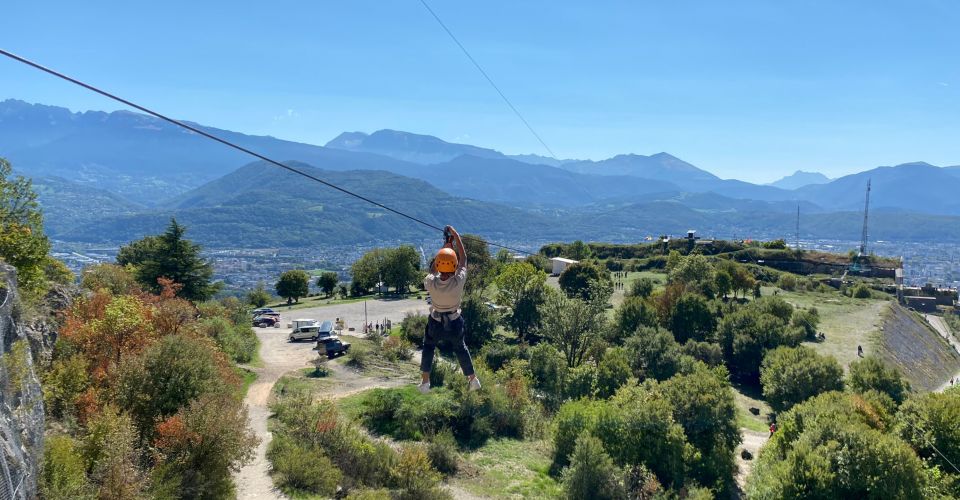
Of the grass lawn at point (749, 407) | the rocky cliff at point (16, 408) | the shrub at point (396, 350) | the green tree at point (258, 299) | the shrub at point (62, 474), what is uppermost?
the rocky cliff at point (16, 408)

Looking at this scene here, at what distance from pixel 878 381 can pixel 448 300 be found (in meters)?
33.0

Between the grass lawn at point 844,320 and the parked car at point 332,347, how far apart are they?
35.2m

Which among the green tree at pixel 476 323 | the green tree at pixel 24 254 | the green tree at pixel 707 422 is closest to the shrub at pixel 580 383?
the green tree at pixel 707 422

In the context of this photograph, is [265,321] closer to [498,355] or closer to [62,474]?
[498,355]

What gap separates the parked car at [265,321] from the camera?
49719mm

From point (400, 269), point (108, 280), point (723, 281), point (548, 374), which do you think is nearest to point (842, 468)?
point (548, 374)

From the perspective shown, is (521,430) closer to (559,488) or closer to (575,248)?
(559,488)

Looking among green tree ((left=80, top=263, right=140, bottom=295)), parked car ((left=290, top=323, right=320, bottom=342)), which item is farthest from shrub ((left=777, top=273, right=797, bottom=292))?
green tree ((left=80, top=263, right=140, bottom=295))

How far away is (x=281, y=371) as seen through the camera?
3269cm

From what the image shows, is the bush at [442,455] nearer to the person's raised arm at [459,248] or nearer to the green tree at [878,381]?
the person's raised arm at [459,248]

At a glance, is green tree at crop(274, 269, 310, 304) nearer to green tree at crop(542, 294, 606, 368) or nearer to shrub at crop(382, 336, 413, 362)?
shrub at crop(382, 336, 413, 362)

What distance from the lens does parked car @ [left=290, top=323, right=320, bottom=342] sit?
4219 cm

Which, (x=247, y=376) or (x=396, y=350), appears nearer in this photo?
(x=247, y=376)

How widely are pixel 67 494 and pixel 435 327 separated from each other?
9.04m
